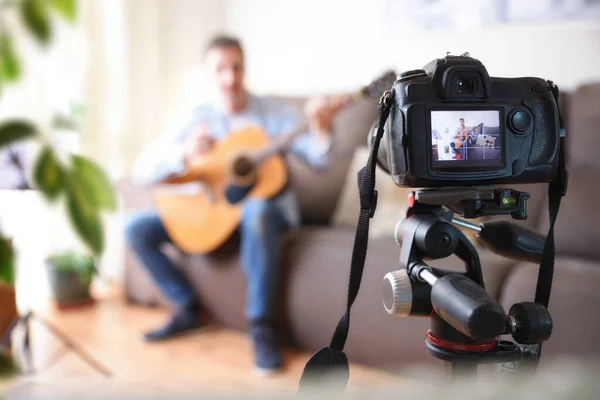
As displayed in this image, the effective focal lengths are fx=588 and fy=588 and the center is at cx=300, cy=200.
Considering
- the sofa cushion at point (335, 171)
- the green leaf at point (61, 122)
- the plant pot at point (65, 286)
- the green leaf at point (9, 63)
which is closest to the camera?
the green leaf at point (9, 63)

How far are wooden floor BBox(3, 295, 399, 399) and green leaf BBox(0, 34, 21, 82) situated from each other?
4.42 ft

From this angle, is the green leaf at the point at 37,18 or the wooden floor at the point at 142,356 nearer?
the green leaf at the point at 37,18

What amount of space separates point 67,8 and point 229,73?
2016mm

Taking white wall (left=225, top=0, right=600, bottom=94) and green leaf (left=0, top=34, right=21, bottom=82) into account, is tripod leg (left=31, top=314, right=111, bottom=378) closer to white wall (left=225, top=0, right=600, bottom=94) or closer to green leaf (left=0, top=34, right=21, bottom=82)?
white wall (left=225, top=0, right=600, bottom=94)

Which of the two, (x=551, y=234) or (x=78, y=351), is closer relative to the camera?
(x=551, y=234)

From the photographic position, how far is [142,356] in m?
2.01

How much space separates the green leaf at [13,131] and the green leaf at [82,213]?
0.13ft

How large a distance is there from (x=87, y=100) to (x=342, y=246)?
1544mm

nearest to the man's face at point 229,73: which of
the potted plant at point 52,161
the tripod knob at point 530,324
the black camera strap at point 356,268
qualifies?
the black camera strap at point 356,268

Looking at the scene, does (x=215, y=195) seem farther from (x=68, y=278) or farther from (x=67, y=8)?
(x=67, y=8)

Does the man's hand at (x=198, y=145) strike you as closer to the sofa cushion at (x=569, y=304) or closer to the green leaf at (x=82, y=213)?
the sofa cushion at (x=569, y=304)

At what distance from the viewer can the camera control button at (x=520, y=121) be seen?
736mm

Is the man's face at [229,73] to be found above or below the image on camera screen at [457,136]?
above

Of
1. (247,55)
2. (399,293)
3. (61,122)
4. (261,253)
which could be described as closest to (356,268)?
(399,293)
